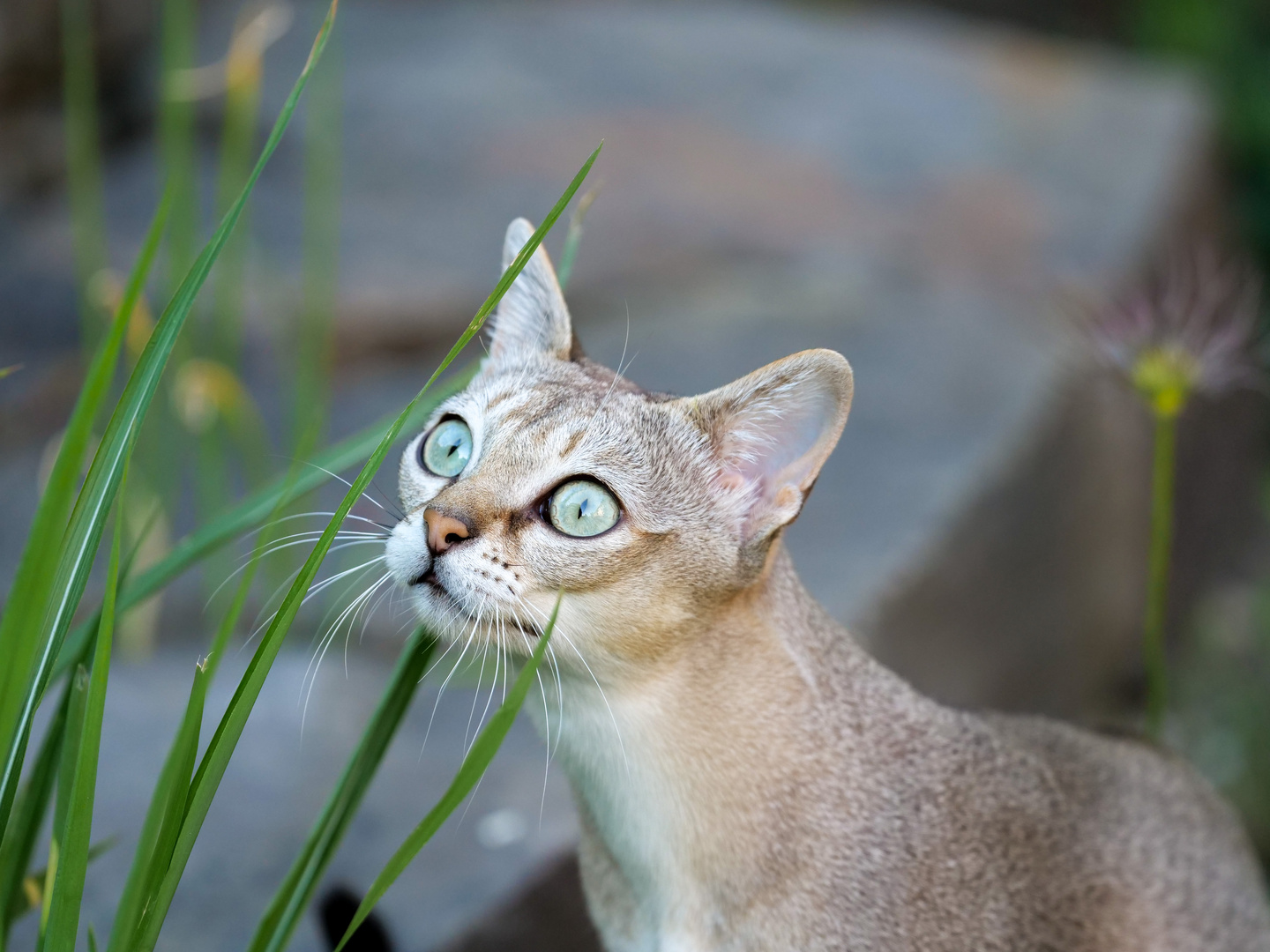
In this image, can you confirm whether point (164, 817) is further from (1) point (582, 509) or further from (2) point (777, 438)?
(2) point (777, 438)

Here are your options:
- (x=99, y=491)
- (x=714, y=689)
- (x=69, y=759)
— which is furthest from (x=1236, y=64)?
(x=69, y=759)

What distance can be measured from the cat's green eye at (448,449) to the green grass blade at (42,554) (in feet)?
1.95

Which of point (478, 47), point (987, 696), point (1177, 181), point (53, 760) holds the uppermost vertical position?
point (478, 47)

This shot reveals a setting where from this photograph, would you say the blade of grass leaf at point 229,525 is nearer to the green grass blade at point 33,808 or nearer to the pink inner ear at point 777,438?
the green grass blade at point 33,808

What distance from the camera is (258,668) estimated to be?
1.55 m

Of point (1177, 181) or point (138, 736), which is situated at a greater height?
point (1177, 181)

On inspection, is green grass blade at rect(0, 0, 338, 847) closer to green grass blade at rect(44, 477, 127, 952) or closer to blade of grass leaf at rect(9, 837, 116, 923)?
green grass blade at rect(44, 477, 127, 952)

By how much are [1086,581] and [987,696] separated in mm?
1006

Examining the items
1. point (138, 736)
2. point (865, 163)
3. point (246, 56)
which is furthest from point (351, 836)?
point (865, 163)

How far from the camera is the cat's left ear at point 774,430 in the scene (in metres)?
1.85

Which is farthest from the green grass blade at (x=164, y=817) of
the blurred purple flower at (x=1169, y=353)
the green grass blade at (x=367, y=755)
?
the blurred purple flower at (x=1169, y=353)

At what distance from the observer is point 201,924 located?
2559 mm

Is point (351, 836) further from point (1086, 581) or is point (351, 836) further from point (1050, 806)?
point (1086, 581)

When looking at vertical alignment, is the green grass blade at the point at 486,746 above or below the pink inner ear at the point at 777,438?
below
